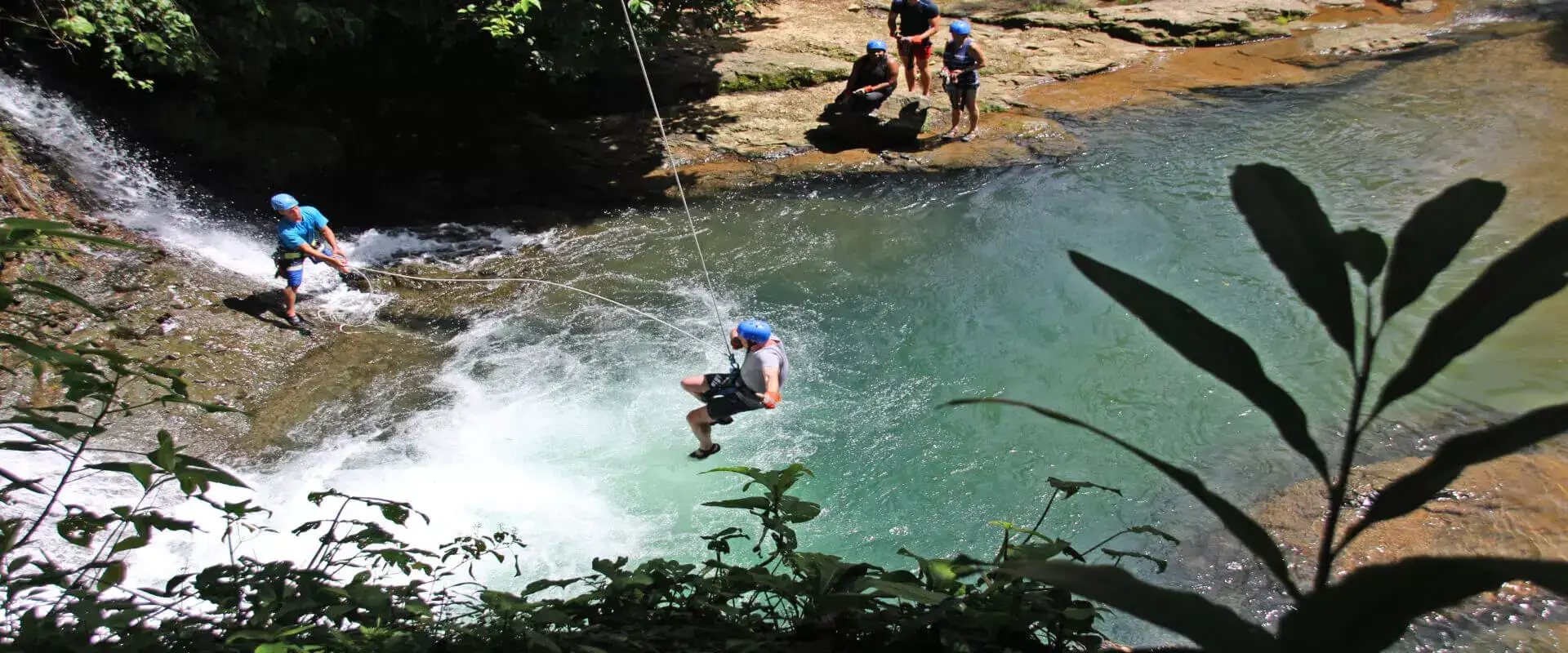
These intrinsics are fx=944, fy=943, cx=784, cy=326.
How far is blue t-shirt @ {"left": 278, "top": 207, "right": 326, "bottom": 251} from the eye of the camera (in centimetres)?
772

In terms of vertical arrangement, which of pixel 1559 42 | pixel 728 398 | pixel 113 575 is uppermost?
pixel 1559 42

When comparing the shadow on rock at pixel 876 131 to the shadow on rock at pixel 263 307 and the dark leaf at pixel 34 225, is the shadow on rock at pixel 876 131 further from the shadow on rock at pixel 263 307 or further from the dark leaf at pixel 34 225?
the dark leaf at pixel 34 225

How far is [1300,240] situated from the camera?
1.20 meters

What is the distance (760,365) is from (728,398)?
1.26 ft

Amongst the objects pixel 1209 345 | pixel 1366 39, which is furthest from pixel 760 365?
pixel 1366 39

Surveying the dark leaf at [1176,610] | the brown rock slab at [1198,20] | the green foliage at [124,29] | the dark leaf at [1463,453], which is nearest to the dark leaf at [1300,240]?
the dark leaf at [1463,453]

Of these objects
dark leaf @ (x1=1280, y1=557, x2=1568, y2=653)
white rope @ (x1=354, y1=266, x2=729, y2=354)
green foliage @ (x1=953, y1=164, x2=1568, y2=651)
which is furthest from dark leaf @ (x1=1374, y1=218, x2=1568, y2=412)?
white rope @ (x1=354, y1=266, x2=729, y2=354)

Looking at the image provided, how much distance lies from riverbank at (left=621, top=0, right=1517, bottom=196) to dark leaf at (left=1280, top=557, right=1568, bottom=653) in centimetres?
970

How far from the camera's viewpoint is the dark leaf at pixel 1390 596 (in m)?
1.02

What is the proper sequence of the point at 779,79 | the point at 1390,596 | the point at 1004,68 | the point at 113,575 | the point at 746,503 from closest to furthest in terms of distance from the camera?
the point at 1390,596
the point at 113,575
the point at 746,503
the point at 779,79
the point at 1004,68

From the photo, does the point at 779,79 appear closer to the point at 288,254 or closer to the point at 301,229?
the point at 301,229

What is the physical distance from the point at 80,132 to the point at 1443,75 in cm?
1573

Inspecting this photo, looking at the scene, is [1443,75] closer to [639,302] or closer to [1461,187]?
[639,302]

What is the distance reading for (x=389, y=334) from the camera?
8117 mm
